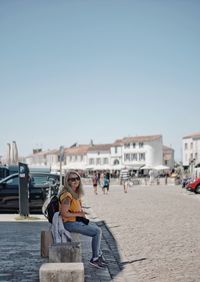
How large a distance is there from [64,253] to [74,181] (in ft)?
3.82

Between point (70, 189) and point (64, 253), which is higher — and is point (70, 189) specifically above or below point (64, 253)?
above

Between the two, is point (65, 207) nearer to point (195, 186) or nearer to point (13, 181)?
point (13, 181)

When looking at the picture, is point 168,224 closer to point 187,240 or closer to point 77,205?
point 187,240

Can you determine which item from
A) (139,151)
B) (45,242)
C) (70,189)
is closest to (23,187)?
(45,242)

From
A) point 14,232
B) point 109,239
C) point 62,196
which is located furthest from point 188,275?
point 14,232

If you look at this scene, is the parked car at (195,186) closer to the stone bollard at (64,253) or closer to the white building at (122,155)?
the stone bollard at (64,253)

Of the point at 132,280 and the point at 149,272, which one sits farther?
the point at 149,272

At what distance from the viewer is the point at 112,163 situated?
4481 inches

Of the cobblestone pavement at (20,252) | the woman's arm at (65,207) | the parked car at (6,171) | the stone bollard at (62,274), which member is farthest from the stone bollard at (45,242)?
the parked car at (6,171)

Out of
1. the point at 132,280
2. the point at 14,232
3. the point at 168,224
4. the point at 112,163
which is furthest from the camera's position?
the point at 112,163

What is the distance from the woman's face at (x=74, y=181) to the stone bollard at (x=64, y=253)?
3.17 feet

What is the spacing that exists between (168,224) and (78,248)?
710cm

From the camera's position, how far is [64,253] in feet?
24.5

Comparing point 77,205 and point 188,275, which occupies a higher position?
point 77,205
